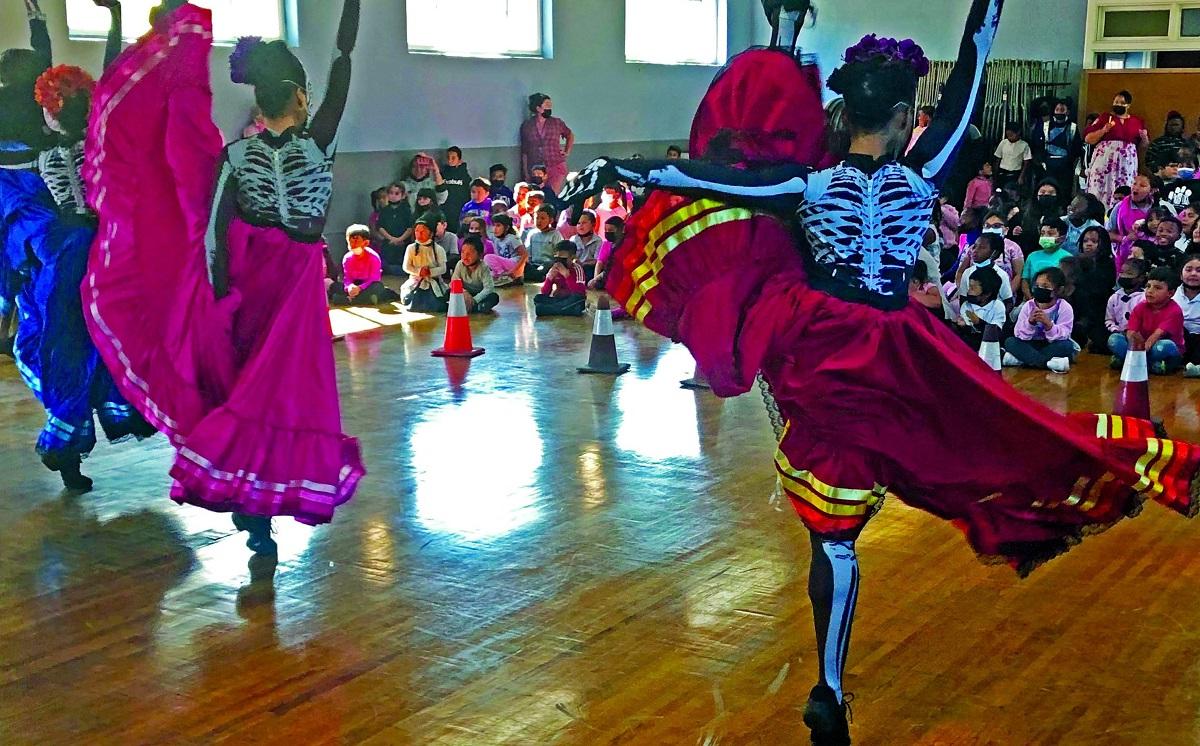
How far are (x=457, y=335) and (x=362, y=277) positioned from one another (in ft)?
9.14

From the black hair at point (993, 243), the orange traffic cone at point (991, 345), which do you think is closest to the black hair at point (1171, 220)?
the black hair at point (993, 243)

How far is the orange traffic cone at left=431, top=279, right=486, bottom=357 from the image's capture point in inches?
340

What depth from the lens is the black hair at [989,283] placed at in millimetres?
8414

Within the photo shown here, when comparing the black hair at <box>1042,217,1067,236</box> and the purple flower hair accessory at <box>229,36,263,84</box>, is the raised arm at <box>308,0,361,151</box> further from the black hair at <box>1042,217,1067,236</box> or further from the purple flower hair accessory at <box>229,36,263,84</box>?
the black hair at <box>1042,217,1067,236</box>

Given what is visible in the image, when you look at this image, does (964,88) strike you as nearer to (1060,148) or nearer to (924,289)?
(924,289)

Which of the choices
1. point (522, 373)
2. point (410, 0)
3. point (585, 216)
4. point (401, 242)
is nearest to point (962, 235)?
point (585, 216)

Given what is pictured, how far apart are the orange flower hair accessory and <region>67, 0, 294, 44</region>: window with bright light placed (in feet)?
18.0

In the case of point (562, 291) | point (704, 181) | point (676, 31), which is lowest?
point (562, 291)

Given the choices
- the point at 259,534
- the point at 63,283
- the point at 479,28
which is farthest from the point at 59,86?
the point at 479,28

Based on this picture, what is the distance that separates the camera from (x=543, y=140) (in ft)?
50.0

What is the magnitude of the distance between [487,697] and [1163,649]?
6.13 feet

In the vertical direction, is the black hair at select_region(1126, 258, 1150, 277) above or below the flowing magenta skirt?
below

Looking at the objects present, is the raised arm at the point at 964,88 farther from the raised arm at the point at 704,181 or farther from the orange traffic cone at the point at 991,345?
the orange traffic cone at the point at 991,345

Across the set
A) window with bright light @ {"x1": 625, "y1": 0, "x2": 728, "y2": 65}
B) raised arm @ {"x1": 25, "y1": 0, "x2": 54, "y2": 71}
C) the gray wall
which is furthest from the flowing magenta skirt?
window with bright light @ {"x1": 625, "y1": 0, "x2": 728, "y2": 65}
